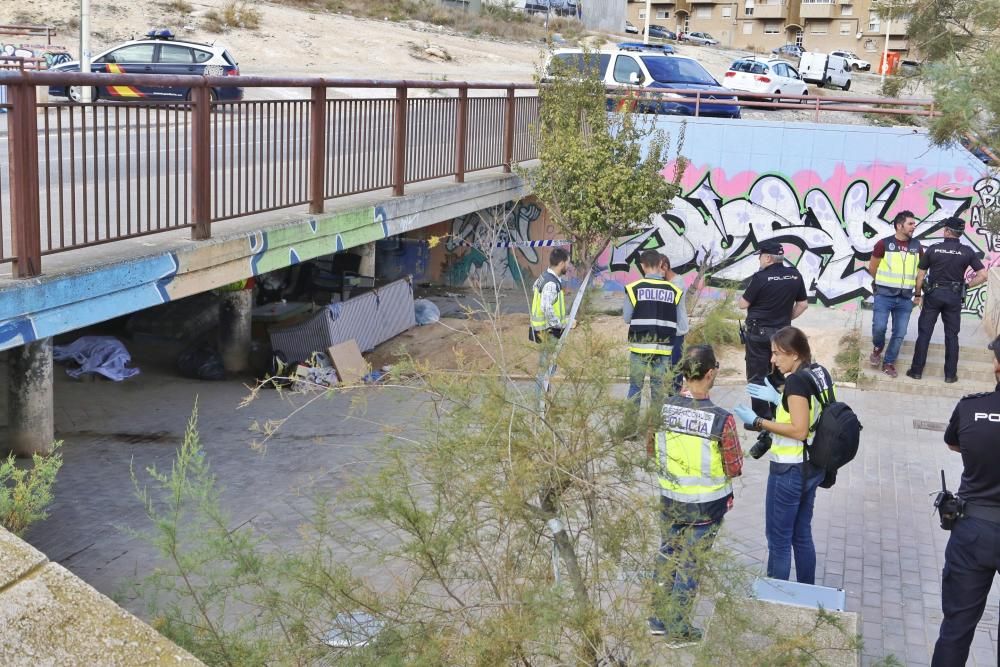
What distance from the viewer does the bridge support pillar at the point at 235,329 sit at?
44.1 ft

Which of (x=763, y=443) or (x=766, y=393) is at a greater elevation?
(x=766, y=393)

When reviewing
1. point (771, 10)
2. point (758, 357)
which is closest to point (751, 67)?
point (758, 357)

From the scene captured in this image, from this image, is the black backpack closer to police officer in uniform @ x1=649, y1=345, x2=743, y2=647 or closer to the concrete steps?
police officer in uniform @ x1=649, y1=345, x2=743, y2=647

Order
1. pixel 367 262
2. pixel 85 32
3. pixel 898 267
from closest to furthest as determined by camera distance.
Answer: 1. pixel 898 267
2. pixel 367 262
3. pixel 85 32

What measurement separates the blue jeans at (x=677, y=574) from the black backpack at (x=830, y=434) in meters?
1.72

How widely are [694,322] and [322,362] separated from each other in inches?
218

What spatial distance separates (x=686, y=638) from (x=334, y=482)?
17.0 feet

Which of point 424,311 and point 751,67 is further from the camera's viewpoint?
point 751,67

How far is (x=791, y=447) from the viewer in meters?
6.06

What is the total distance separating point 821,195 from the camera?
18562 millimetres

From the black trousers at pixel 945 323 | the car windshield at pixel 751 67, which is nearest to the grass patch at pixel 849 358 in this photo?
the black trousers at pixel 945 323

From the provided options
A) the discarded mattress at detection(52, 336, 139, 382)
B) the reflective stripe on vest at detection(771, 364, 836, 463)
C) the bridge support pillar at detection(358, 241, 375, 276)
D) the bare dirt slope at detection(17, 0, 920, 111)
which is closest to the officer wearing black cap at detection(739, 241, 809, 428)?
the reflective stripe on vest at detection(771, 364, 836, 463)

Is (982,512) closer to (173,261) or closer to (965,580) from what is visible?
(965,580)

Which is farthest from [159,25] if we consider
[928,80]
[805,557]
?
[805,557]
